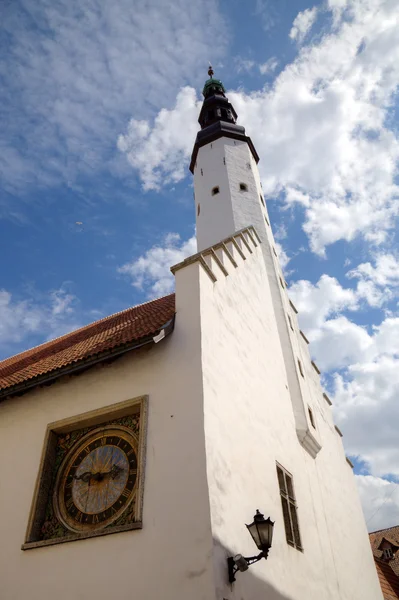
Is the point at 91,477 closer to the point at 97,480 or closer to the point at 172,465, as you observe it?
the point at 97,480

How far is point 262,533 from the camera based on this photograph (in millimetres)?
5383

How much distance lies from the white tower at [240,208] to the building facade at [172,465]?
72cm

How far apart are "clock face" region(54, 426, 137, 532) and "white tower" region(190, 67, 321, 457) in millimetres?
4846

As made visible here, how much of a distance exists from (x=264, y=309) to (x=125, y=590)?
23.1 ft

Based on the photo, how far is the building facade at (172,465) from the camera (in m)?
5.39

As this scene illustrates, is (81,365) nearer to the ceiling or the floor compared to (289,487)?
nearer to the ceiling

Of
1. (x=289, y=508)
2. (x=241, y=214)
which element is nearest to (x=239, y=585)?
(x=289, y=508)

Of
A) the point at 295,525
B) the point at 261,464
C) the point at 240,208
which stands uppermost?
the point at 240,208

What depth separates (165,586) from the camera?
5008 mm

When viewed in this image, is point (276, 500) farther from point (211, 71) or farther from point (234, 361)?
point (211, 71)

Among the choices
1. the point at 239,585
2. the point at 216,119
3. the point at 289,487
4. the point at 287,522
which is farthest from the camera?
the point at 216,119

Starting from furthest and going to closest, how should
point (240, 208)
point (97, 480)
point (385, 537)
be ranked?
point (385, 537) < point (240, 208) < point (97, 480)

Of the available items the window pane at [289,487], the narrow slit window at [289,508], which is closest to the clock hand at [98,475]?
the narrow slit window at [289,508]

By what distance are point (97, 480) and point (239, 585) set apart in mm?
2357
